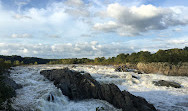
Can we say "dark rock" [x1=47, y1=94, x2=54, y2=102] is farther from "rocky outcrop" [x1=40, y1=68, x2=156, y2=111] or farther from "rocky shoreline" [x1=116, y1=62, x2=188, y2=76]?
"rocky shoreline" [x1=116, y1=62, x2=188, y2=76]

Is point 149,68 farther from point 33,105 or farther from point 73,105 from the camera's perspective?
point 33,105

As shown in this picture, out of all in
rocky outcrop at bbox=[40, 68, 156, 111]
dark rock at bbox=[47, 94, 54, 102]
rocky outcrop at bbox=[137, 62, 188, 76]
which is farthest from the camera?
rocky outcrop at bbox=[137, 62, 188, 76]

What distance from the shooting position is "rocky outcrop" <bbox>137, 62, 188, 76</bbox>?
33.6 m

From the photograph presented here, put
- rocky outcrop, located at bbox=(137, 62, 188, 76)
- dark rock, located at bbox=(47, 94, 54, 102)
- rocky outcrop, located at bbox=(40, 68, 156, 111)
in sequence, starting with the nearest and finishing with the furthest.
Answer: rocky outcrop, located at bbox=(40, 68, 156, 111), dark rock, located at bbox=(47, 94, 54, 102), rocky outcrop, located at bbox=(137, 62, 188, 76)

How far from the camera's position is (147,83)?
23516 millimetres

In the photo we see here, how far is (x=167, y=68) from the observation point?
3559 cm

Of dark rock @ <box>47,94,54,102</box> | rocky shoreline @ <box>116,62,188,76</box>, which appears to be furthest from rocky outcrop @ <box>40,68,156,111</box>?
rocky shoreline @ <box>116,62,188,76</box>

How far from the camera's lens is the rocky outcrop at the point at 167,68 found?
33572 mm

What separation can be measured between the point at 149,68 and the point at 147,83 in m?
17.4

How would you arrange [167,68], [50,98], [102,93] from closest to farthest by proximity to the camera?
[50,98]
[102,93]
[167,68]

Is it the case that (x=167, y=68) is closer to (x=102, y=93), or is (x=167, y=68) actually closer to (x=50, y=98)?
(x=102, y=93)

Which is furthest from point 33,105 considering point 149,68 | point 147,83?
point 149,68

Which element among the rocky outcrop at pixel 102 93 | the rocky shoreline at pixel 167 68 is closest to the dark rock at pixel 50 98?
the rocky outcrop at pixel 102 93

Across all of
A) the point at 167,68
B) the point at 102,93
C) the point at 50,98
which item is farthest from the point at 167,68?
the point at 50,98
